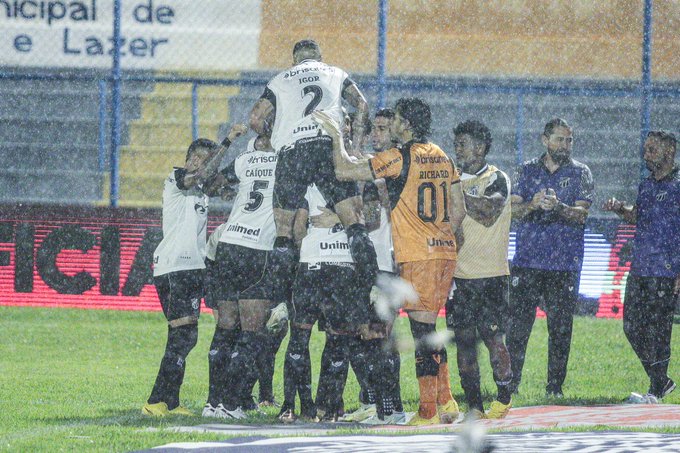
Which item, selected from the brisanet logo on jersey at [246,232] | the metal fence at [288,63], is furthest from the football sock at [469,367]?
the metal fence at [288,63]

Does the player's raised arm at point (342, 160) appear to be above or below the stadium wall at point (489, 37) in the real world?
below

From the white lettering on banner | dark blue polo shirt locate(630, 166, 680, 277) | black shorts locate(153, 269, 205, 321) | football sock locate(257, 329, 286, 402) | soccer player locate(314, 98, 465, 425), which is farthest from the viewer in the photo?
the white lettering on banner

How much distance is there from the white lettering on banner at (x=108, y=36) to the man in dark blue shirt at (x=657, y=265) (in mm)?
9759

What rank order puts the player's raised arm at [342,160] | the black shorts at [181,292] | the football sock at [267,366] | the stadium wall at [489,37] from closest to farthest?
the player's raised arm at [342,160] < the black shorts at [181,292] < the football sock at [267,366] < the stadium wall at [489,37]

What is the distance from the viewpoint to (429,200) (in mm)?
8305

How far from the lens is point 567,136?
396 inches

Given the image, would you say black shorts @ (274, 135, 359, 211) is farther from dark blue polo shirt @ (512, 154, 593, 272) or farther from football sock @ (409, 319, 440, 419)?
dark blue polo shirt @ (512, 154, 593, 272)

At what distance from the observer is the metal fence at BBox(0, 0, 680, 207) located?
712 inches

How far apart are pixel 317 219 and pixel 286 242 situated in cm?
27

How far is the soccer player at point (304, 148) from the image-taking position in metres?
8.27

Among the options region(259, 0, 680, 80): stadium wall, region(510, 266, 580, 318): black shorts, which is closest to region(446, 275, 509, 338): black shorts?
region(510, 266, 580, 318): black shorts

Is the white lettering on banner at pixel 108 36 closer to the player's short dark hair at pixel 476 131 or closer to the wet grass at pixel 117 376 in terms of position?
the wet grass at pixel 117 376

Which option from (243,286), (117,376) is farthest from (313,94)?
(117,376)

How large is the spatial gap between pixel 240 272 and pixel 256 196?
0.58m
